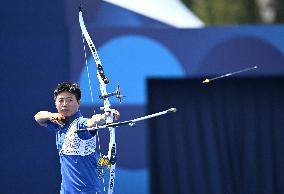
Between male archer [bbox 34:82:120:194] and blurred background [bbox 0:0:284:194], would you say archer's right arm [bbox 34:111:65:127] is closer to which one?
male archer [bbox 34:82:120:194]

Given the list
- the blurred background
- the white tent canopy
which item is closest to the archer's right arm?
the blurred background

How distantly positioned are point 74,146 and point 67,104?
1.17 feet

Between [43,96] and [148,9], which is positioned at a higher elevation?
[148,9]

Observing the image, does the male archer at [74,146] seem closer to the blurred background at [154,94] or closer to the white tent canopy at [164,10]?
the blurred background at [154,94]

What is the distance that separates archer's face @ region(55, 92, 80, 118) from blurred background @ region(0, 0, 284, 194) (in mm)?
3050

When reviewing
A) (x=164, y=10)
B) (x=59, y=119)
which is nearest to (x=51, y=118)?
(x=59, y=119)

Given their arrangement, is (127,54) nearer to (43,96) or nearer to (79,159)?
(43,96)

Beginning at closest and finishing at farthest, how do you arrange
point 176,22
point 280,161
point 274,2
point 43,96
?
point 43,96 → point 280,161 → point 176,22 → point 274,2

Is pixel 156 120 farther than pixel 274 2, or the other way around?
pixel 274 2

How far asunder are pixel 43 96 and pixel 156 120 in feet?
4.83

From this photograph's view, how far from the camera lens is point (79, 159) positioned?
8.31 metres

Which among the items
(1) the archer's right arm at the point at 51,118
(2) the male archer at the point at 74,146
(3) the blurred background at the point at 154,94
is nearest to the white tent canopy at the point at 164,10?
(3) the blurred background at the point at 154,94

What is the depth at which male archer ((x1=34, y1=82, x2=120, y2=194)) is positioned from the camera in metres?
8.27

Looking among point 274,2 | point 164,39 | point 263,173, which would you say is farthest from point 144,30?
point 274,2
